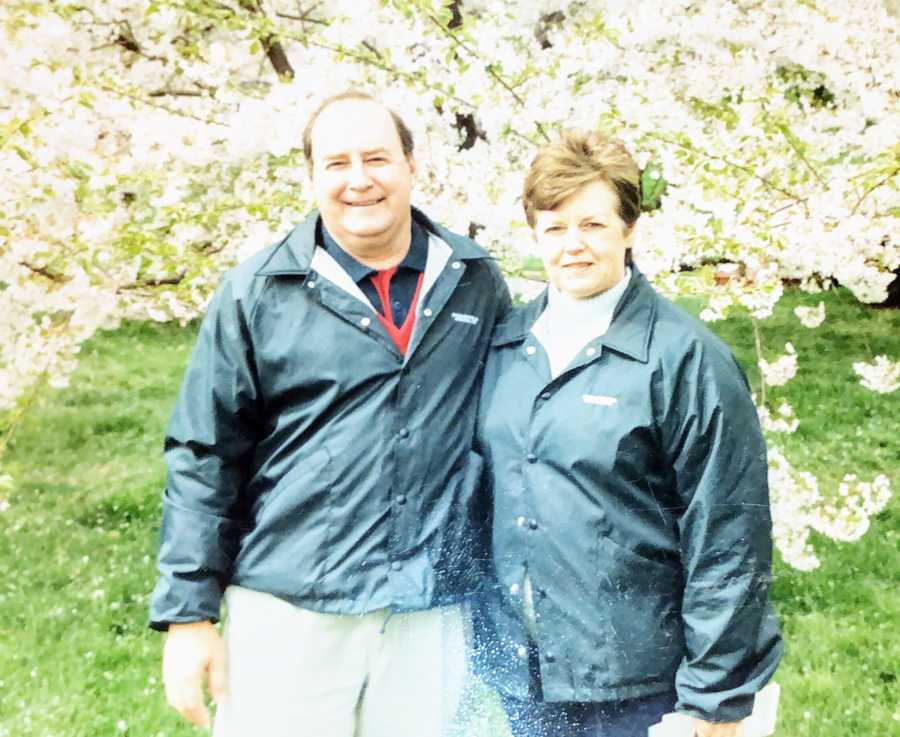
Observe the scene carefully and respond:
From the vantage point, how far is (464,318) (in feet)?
7.16

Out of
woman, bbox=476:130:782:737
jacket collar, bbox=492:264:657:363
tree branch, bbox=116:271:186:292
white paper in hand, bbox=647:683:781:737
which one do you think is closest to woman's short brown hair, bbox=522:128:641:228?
woman, bbox=476:130:782:737

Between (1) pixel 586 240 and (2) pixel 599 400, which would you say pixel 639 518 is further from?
(1) pixel 586 240

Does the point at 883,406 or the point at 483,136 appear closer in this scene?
the point at 483,136

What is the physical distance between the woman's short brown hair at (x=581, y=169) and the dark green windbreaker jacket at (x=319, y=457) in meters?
0.41

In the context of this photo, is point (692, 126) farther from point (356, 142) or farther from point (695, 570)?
point (695, 570)

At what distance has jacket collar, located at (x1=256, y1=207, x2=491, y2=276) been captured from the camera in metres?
2.07

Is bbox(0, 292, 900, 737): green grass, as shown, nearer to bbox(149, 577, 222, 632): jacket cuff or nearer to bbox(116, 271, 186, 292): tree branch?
bbox(149, 577, 222, 632): jacket cuff

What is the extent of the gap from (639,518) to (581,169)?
0.75 meters

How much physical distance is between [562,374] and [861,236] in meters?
1.84

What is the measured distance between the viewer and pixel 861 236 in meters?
3.23

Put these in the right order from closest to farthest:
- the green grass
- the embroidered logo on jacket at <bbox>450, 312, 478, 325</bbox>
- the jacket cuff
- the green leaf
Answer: the jacket cuff, the embroidered logo on jacket at <bbox>450, 312, 478, 325</bbox>, the green grass, the green leaf

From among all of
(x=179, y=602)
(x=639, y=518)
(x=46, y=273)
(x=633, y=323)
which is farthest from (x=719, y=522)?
(x=46, y=273)

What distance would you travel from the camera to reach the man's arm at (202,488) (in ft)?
6.75

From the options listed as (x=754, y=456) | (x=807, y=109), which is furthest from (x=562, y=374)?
Answer: (x=807, y=109)
